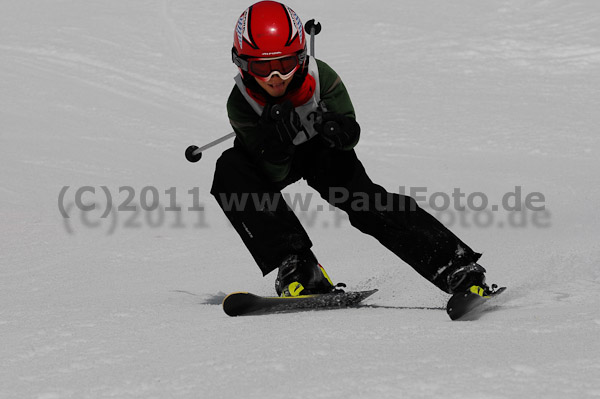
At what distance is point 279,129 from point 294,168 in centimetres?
38

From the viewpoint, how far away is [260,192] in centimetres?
378

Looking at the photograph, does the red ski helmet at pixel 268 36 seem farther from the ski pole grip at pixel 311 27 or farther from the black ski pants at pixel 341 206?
the ski pole grip at pixel 311 27

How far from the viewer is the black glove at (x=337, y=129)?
3.57 meters

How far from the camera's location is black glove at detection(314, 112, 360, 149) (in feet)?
11.7

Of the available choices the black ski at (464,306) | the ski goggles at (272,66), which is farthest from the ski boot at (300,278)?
the ski goggles at (272,66)

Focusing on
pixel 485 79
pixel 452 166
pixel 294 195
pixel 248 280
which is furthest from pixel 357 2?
pixel 248 280

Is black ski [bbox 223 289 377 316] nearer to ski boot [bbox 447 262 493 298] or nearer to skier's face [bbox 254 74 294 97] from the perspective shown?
ski boot [bbox 447 262 493 298]

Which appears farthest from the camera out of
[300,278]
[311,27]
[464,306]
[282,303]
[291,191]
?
[291,191]

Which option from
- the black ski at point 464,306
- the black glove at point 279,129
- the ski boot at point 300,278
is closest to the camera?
the black ski at point 464,306

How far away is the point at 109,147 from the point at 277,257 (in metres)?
5.33

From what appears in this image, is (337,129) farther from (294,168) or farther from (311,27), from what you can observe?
(311,27)

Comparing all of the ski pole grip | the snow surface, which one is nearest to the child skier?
the snow surface

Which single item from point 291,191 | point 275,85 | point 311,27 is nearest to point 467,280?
point 275,85

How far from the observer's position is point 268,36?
3580mm
